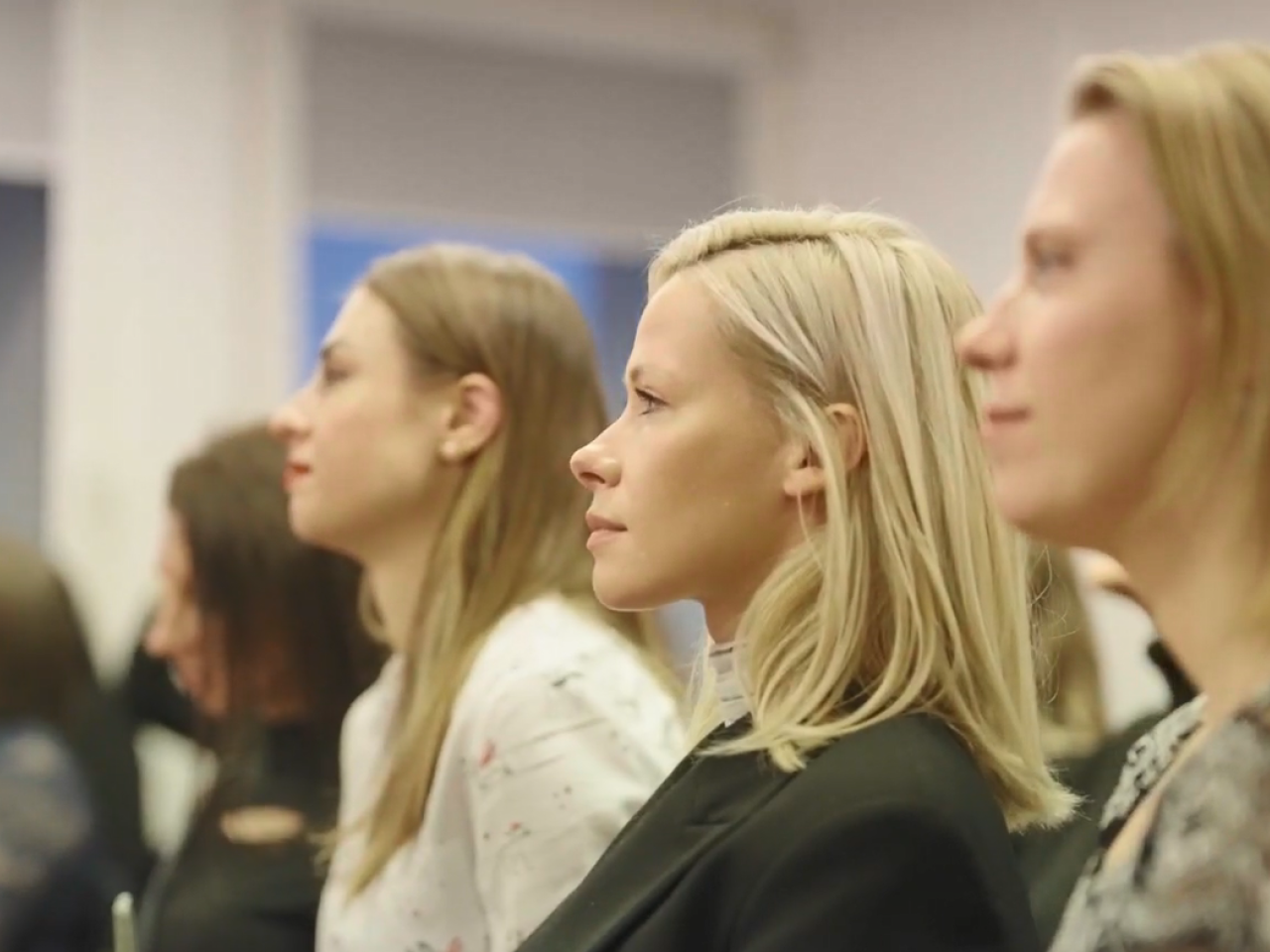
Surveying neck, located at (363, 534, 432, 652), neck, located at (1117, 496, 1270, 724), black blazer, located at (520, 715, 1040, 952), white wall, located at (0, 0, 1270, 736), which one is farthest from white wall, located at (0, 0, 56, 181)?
neck, located at (1117, 496, 1270, 724)

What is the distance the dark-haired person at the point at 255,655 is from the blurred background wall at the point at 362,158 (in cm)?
122

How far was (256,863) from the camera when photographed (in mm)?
2057

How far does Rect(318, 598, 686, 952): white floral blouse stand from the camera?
4.90 ft

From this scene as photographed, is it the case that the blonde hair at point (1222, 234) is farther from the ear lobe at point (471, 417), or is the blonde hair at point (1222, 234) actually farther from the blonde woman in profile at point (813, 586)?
the ear lobe at point (471, 417)

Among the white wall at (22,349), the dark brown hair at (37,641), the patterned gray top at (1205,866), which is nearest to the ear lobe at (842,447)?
the patterned gray top at (1205,866)

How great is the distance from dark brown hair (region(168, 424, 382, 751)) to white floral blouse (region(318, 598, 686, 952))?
0.57 m

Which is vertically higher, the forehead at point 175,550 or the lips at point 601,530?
the lips at point 601,530

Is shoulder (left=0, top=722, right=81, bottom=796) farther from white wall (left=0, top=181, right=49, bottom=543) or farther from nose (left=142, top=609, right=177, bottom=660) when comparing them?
white wall (left=0, top=181, right=49, bottom=543)

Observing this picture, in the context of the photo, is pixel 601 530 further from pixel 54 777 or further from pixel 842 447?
pixel 54 777

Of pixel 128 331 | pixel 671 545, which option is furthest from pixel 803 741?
pixel 128 331

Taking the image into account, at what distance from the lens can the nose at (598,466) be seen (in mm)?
1280

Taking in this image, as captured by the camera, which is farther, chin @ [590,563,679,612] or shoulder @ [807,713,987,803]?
chin @ [590,563,679,612]

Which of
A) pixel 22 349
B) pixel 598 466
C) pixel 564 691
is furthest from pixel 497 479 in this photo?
pixel 22 349

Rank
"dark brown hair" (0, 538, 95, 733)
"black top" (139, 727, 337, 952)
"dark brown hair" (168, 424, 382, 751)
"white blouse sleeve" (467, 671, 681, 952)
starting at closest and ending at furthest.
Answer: "white blouse sleeve" (467, 671, 681, 952) < "black top" (139, 727, 337, 952) < "dark brown hair" (168, 424, 382, 751) < "dark brown hair" (0, 538, 95, 733)
